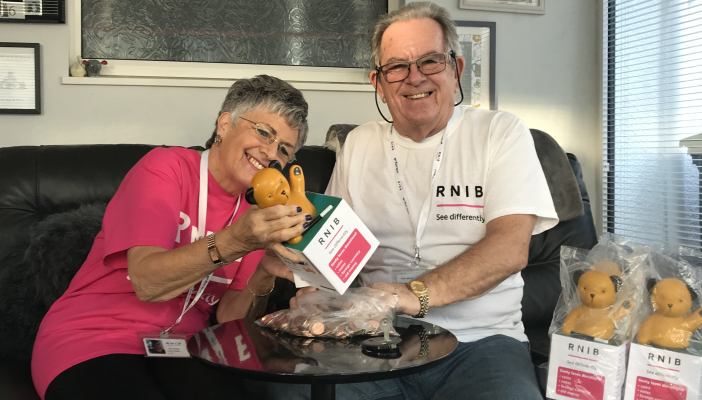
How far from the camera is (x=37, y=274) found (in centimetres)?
154

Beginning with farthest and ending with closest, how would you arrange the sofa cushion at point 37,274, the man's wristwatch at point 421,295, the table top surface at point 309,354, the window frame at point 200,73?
the window frame at point 200,73 < the sofa cushion at point 37,274 < the man's wristwatch at point 421,295 < the table top surface at point 309,354

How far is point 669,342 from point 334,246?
2.25 feet

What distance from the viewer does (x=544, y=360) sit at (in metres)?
1.59

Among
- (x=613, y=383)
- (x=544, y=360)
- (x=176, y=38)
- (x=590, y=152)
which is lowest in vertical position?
(x=544, y=360)

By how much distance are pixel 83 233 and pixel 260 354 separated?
2.68 ft

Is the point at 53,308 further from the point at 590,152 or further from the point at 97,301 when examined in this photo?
the point at 590,152

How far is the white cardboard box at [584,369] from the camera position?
3.65 feet

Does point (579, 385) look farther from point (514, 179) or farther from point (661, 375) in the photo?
point (514, 179)

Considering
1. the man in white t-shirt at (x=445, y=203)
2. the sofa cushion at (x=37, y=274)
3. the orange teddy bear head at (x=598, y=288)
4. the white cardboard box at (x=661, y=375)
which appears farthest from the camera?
the sofa cushion at (x=37, y=274)

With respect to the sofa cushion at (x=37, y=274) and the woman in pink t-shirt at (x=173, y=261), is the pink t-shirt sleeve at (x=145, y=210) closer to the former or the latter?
the woman in pink t-shirt at (x=173, y=261)

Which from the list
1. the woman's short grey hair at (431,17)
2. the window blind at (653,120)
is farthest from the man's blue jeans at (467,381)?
the window blind at (653,120)

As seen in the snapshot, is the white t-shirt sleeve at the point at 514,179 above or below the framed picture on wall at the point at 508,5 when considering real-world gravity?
below

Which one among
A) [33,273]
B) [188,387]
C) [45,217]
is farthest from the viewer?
[45,217]

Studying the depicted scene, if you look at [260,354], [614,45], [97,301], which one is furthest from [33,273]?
[614,45]
